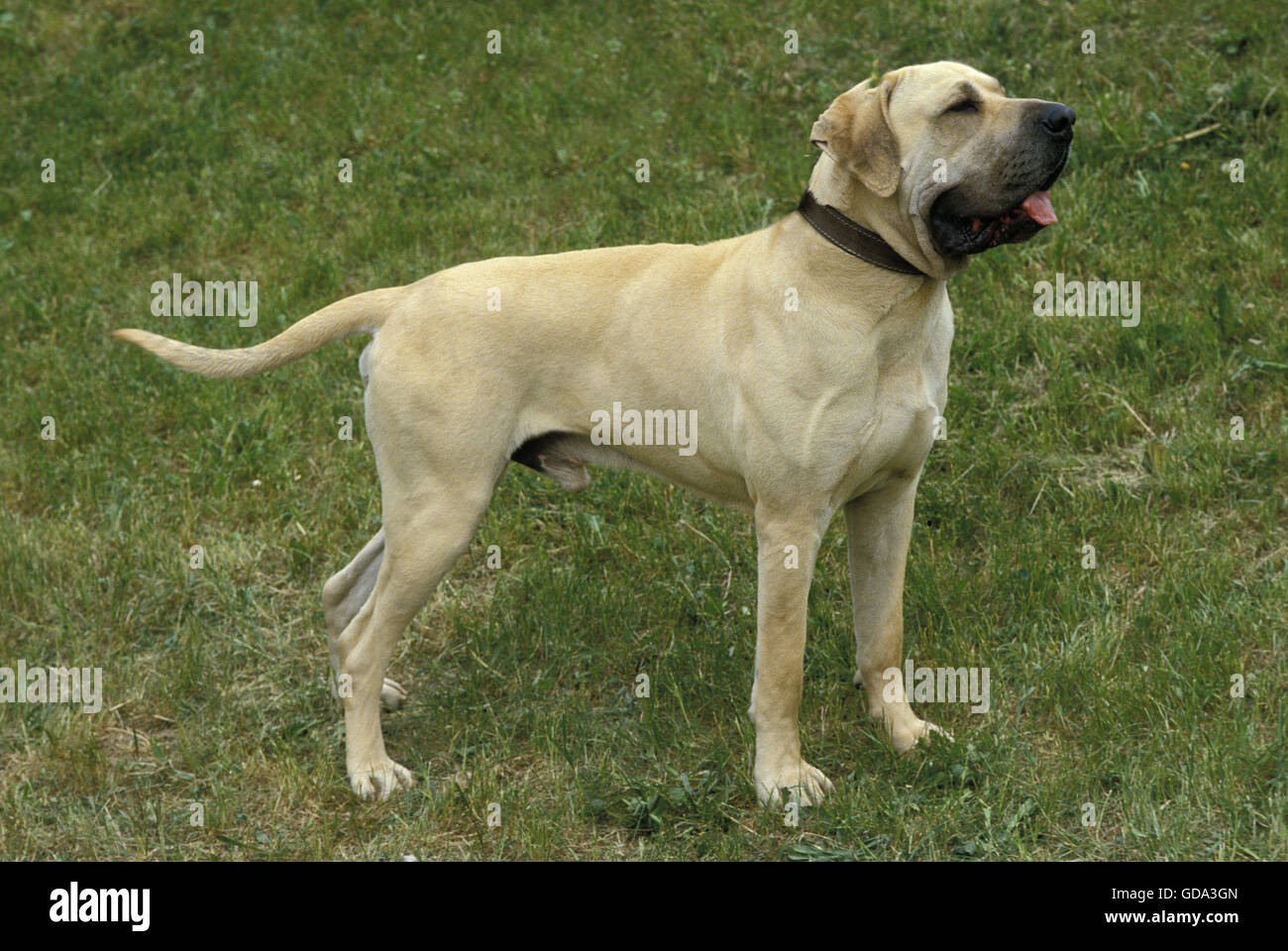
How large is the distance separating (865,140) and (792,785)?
190cm

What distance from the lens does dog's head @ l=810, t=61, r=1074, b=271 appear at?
12.4ft

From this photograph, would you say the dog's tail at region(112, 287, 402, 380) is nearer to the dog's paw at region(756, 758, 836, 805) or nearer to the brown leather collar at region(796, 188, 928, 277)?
the brown leather collar at region(796, 188, 928, 277)

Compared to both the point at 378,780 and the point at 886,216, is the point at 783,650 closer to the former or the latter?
the point at 886,216

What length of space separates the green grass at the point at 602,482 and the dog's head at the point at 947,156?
1.55 meters

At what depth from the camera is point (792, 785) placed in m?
4.29

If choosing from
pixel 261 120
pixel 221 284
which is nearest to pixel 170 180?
pixel 261 120

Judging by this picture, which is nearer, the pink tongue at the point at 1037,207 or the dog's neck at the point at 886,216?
the pink tongue at the point at 1037,207

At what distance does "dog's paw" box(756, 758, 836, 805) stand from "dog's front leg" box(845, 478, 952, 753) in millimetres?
333

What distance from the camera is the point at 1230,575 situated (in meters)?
5.04

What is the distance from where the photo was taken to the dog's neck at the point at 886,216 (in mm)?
3957

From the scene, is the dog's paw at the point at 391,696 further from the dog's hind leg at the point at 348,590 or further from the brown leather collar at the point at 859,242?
the brown leather collar at the point at 859,242
